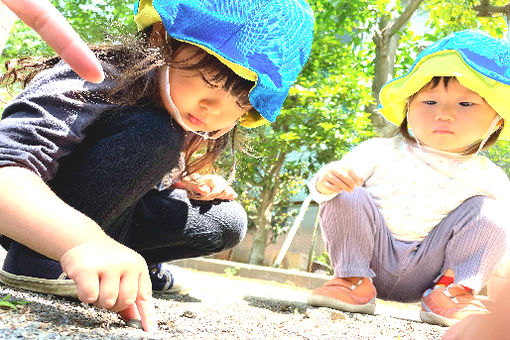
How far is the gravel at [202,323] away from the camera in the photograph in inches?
36.1

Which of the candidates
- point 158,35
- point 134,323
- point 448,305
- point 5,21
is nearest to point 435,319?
point 448,305

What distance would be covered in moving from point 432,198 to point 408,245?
0.19 m

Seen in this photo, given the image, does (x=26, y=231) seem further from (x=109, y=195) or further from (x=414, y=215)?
(x=414, y=215)

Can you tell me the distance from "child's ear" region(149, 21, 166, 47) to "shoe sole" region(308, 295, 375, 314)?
101 cm

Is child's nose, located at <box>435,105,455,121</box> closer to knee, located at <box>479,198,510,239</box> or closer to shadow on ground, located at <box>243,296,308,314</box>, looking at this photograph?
knee, located at <box>479,198,510,239</box>

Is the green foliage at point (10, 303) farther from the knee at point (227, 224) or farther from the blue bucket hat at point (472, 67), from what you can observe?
the blue bucket hat at point (472, 67)

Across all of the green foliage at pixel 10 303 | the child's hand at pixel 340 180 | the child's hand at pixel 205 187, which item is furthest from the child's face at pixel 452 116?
the green foliage at pixel 10 303

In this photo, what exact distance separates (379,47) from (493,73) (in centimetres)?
361

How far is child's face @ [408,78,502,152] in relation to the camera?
199 centimetres

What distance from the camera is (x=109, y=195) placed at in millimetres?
1418

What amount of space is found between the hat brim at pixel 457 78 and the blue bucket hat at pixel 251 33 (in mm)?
622

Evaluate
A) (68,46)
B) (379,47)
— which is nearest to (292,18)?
(68,46)

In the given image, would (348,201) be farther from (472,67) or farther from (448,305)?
(472,67)

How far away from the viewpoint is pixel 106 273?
81 cm
